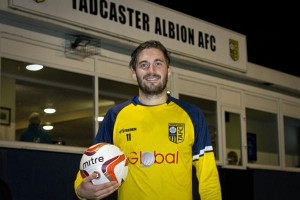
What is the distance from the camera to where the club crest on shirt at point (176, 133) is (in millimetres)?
3121

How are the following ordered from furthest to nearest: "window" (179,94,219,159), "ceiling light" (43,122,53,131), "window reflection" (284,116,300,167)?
"window reflection" (284,116,300,167) < "window" (179,94,219,159) < "ceiling light" (43,122,53,131)

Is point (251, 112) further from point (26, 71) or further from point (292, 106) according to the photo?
point (26, 71)

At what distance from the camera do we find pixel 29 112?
7059 mm

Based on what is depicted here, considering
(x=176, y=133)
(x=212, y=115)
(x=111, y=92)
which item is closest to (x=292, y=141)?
(x=212, y=115)

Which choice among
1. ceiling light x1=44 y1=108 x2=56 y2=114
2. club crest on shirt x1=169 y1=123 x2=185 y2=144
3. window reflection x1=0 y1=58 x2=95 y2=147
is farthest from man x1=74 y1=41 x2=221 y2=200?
ceiling light x1=44 y1=108 x2=56 y2=114

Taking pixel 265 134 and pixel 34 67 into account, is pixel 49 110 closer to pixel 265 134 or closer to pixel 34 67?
pixel 34 67

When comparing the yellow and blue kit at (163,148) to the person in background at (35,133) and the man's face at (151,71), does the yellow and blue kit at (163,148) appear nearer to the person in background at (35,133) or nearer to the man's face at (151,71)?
the man's face at (151,71)

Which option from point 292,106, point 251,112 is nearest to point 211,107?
point 251,112

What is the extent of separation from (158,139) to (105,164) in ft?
1.24

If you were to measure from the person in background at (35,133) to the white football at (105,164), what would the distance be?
392 cm

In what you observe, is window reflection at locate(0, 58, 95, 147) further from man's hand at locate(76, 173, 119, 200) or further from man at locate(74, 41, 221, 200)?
man's hand at locate(76, 173, 119, 200)

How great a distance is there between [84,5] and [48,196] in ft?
8.73

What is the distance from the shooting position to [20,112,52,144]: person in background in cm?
678

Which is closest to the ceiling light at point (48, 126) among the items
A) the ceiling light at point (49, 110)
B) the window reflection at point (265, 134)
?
the ceiling light at point (49, 110)
